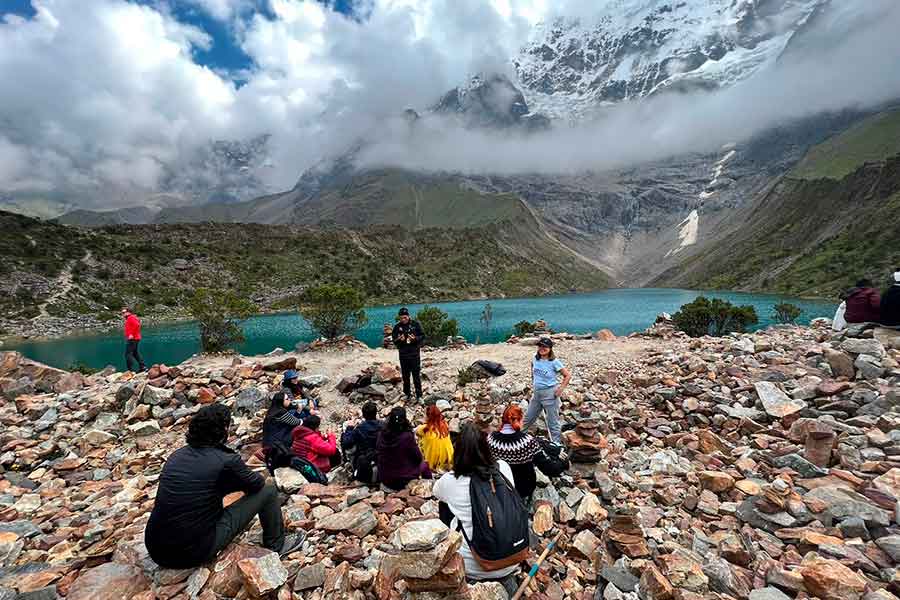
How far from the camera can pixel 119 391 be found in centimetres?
1198

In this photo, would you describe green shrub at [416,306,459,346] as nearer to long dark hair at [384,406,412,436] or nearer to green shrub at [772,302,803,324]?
long dark hair at [384,406,412,436]

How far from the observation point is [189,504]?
159 inches

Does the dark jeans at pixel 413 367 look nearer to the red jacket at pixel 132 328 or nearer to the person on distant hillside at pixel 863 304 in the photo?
the red jacket at pixel 132 328

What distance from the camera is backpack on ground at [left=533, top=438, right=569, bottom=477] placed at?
5797mm

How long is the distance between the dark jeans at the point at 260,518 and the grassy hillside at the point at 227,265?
279ft

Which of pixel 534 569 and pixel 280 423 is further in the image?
pixel 280 423

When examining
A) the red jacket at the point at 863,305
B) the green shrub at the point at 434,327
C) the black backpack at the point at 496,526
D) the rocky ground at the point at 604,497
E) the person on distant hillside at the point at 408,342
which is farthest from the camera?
the green shrub at the point at 434,327

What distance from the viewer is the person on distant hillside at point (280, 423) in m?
7.10

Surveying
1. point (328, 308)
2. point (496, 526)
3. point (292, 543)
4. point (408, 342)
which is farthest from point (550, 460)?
point (328, 308)

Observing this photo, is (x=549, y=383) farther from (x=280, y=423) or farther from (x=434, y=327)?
(x=434, y=327)

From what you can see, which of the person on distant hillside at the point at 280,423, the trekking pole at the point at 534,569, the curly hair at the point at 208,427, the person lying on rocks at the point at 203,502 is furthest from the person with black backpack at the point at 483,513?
the person on distant hillside at the point at 280,423

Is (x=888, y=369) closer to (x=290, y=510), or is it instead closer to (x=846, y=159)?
(x=290, y=510)

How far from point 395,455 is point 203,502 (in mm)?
2596

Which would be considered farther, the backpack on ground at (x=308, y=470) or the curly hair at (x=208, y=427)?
the backpack on ground at (x=308, y=470)
